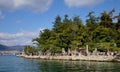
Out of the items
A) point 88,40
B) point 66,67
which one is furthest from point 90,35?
point 66,67

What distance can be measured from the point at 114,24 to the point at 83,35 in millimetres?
10747

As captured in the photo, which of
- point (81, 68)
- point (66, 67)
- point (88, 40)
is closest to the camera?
point (81, 68)

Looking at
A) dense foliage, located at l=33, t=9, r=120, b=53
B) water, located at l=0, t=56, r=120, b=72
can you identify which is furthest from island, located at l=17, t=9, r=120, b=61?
water, located at l=0, t=56, r=120, b=72

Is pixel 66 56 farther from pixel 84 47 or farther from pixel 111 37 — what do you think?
pixel 111 37

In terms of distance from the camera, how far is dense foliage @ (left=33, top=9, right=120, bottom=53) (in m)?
88.1

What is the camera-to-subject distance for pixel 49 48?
4444 inches

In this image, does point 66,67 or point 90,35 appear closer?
point 66,67

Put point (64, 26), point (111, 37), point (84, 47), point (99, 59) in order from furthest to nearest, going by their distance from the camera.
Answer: point (64, 26)
point (84, 47)
point (111, 37)
point (99, 59)

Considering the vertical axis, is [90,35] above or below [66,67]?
above

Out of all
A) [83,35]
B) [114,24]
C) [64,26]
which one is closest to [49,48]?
[64,26]

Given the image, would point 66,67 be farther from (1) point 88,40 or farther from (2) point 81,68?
(1) point 88,40

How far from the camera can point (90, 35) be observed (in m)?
95.1

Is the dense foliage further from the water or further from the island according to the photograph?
the water

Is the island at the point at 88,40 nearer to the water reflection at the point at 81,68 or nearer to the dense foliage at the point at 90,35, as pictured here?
the dense foliage at the point at 90,35
